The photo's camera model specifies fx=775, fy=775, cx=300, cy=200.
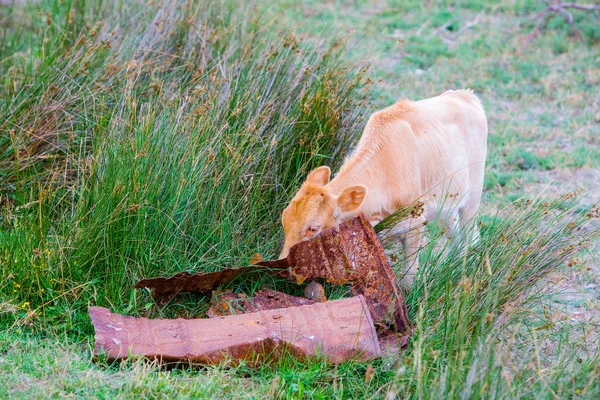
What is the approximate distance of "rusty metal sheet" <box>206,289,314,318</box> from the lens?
5.38 metres

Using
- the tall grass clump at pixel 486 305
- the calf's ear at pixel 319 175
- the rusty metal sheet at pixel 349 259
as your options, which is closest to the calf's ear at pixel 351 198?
the rusty metal sheet at pixel 349 259

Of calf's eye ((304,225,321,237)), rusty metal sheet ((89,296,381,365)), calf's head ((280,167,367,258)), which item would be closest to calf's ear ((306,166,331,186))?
A: calf's head ((280,167,367,258))

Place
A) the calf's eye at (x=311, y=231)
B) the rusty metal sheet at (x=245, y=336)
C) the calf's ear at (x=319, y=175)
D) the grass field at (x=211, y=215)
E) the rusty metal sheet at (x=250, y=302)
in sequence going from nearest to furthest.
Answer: the grass field at (x=211, y=215) → the rusty metal sheet at (x=245, y=336) → the rusty metal sheet at (x=250, y=302) → the calf's eye at (x=311, y=231) → the calf's ear at (x=319, y=175)

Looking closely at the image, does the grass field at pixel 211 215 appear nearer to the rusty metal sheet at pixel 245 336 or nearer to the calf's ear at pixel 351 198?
the rusty metal sheet at pixel 245 336

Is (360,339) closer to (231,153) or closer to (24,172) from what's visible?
(231,153)

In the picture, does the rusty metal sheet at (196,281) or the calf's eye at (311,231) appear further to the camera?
the calf's eye at (311,231)

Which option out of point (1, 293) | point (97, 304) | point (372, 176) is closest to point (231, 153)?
point (372, 176)

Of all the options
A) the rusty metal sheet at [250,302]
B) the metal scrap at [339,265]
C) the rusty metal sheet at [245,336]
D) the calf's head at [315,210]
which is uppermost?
the calf's head at [315,210]

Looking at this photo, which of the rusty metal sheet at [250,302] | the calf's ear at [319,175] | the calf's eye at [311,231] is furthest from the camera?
the calf's ear at [319,175]

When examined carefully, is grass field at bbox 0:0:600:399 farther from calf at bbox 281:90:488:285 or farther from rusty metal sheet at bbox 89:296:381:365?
Answer: calf at bbox 281:90:488:285

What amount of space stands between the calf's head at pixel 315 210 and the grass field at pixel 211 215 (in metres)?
0.46

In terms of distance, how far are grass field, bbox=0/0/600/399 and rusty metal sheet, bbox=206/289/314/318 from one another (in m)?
0.17

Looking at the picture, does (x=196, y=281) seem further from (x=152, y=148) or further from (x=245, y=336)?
(x=152, y=148)

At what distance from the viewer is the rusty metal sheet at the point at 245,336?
15.6ft
